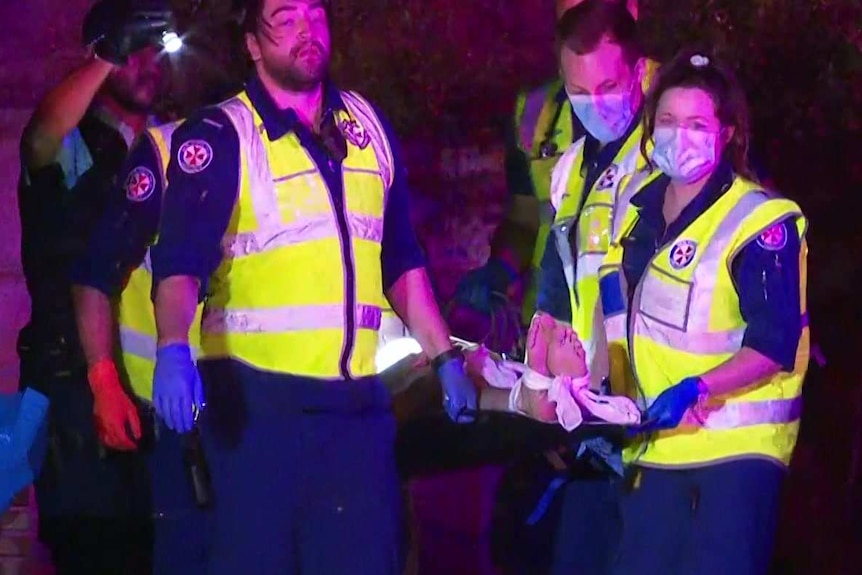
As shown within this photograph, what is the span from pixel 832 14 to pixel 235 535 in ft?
3.95

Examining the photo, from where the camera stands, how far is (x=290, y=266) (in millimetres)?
1691

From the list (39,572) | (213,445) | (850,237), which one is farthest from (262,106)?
(850,237)

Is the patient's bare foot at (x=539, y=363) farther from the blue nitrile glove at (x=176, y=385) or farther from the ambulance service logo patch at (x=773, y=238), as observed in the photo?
the blue nitrile glove at (x=176, y=385)

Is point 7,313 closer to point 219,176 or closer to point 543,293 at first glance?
point 219,176

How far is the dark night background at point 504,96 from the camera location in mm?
1794

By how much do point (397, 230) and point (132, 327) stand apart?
0.41m

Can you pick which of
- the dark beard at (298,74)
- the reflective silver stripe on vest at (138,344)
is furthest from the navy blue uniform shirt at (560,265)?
the reflective silver stripe on vest at (138,344)

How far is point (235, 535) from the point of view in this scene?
5.69 ft

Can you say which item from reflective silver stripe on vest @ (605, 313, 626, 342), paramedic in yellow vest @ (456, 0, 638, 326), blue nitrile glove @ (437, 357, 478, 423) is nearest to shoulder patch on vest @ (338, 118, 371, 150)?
paramedic in yellow vest @ (456, 0, 638, 326)

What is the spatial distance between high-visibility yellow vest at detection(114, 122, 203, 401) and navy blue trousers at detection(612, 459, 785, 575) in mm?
759

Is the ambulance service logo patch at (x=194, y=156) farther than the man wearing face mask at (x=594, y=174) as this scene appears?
No

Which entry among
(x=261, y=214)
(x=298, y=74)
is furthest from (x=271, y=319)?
(x=298, y=74)

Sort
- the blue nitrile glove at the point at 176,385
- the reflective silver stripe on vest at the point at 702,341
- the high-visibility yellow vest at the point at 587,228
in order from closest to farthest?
the blue nitrile glove at the point at 176,385, the reflective silver stripe on vest at the point at 702,341, the high-visibility yellow vest at the point at 587,228

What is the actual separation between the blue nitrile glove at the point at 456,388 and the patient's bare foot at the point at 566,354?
0.43ft
